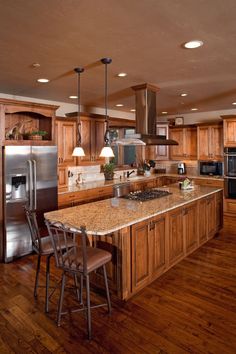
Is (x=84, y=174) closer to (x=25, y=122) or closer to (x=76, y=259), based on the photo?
(x=25, y=122)

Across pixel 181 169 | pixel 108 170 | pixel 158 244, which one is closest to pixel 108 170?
pixel 108 170

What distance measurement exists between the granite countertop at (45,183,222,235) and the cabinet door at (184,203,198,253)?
189 mm

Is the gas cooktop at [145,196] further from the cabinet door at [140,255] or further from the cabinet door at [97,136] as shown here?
the cabinet door at [97,136]

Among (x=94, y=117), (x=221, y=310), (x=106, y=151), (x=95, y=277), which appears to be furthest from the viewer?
(x=94, y=117)

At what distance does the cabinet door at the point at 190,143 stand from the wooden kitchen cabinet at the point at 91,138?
8.56ft

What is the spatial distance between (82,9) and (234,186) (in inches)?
202

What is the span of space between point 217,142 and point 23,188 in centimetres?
475

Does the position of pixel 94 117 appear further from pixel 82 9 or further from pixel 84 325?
pixel 84 325

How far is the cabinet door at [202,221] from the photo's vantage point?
4.07 metres

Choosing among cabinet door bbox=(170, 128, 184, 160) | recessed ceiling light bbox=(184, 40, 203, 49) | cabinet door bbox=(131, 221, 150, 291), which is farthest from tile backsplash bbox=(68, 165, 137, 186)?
recessed ceiling light bbox=(184, 40, 203, 49)

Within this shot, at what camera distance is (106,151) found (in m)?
3.22

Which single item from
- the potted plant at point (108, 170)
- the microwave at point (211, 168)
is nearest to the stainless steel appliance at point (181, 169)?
the microwave at point (211, 168)

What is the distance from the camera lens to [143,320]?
7.83ft

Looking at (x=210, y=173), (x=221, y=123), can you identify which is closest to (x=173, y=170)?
(x=210, y=173)
